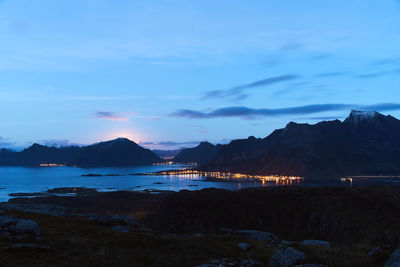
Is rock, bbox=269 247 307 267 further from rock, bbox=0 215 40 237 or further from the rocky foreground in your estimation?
rock, bbox=0 215 40 237

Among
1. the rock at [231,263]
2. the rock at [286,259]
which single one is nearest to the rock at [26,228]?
the rock at [231,263]

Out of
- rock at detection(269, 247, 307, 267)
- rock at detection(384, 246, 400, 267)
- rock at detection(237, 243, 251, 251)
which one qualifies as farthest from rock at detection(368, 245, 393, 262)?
rock at detection(237, 243, 251, 251)

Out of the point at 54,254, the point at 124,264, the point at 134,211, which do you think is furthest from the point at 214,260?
the point at 134,211

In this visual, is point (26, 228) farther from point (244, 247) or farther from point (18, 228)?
point (244, 247)

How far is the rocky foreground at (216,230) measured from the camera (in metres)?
17.0

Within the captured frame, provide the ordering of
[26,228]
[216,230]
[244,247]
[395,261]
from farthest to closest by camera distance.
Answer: [216,230], [26,228], [244,247], [395,261]

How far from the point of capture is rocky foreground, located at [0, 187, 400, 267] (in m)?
17.0

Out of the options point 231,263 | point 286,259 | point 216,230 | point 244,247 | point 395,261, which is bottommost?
point 216,230

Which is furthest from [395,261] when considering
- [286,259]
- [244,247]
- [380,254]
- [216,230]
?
[216,230]

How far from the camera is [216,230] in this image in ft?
220

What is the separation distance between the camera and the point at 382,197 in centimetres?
9181

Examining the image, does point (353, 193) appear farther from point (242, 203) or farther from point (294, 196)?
point (242, 203)

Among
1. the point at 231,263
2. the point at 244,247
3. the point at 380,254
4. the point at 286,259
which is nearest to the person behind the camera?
the point at 380,254

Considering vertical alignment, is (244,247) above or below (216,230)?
above
